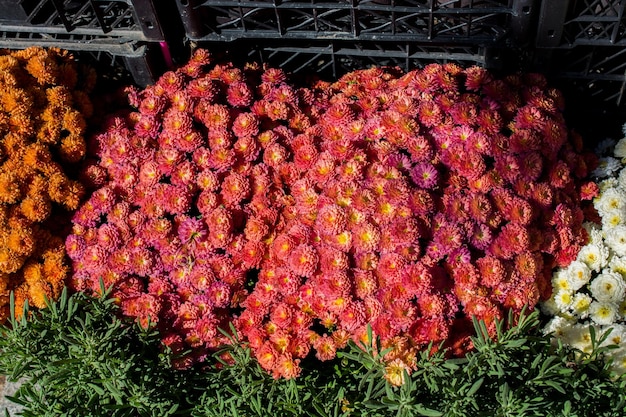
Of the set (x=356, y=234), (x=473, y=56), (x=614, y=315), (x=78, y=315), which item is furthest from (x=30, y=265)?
(x=614, y=315)

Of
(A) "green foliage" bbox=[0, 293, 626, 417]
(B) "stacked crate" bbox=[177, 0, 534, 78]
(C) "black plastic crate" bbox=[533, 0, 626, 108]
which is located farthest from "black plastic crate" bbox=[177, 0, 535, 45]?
(A) "green foliage" bbox=[0, 293, 626, 417]

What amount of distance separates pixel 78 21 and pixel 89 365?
1.47 meters

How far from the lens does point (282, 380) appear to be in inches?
83.2

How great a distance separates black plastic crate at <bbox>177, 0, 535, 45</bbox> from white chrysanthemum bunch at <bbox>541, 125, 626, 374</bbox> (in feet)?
2.57

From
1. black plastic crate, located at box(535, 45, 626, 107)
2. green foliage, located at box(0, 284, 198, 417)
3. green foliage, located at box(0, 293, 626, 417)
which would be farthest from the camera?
black plastic crate, located at box(535, 45, 626, 107)

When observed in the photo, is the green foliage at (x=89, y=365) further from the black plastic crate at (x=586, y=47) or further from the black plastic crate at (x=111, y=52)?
the black plastic crate at (x=586, y=47)

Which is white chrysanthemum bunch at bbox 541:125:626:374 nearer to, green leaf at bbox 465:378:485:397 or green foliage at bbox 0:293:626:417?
green foliage at bbox 0:293:626:417

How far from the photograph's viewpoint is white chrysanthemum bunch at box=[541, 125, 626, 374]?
2.22 metres

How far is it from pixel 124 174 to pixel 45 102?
0.42 metres

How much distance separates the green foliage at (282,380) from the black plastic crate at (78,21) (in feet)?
3.61

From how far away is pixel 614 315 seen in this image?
2.21 m

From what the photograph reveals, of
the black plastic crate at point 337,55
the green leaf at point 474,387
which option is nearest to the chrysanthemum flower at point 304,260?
the green leaf at point 474,387

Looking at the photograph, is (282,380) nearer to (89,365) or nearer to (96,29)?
(89,365)

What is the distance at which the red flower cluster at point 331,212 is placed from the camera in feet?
6.79
